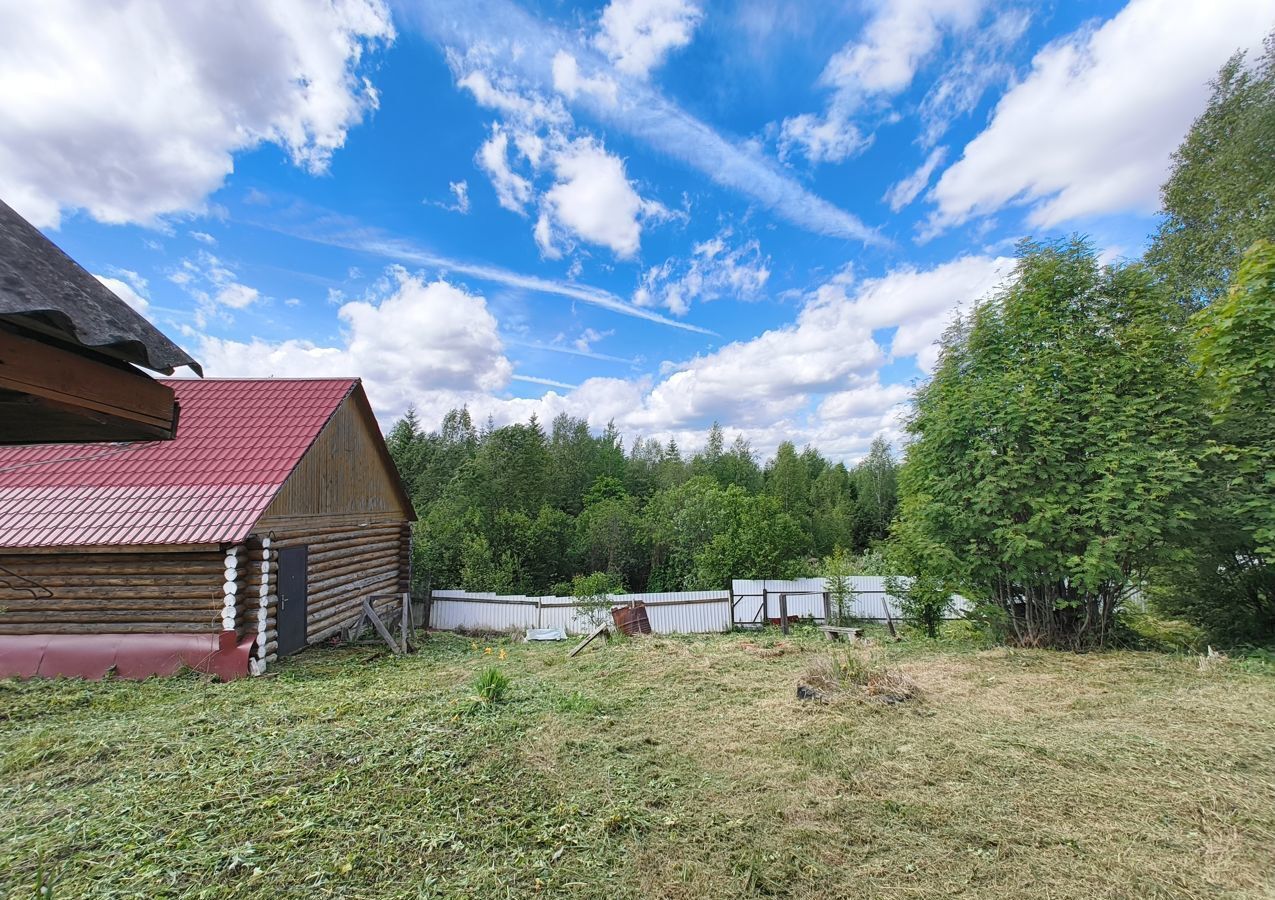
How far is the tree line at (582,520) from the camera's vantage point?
71.5 ft

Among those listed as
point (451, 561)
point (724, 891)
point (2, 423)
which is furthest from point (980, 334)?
point (451, 561)

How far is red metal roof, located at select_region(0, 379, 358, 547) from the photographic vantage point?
27.0ft

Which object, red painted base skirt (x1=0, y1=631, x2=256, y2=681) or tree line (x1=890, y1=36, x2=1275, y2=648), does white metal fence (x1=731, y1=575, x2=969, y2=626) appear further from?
red painted base skirt (x1=0, y1=631, x2=256, y2=681)

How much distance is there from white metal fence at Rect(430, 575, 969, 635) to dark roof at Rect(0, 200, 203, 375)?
1532 cm

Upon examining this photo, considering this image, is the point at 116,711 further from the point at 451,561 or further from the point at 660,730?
the point at 451,561

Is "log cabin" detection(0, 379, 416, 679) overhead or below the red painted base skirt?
overhead

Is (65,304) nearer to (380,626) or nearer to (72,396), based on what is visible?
(72,396)

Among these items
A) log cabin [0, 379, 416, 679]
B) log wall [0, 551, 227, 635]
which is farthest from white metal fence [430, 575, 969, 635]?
log wall [0, 551, 227, 635]

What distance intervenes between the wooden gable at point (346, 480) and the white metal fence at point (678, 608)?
160 inches

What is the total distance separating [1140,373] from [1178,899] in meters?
7.62

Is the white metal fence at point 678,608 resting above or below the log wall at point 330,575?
below

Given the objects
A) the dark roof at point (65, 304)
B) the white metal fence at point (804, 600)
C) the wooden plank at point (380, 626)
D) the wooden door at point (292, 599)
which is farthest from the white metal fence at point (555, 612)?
the dark roof at point (65, 304)

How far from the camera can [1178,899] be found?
9.20ft

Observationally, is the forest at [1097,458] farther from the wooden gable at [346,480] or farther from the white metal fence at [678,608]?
the wooden gable at [346,480]
